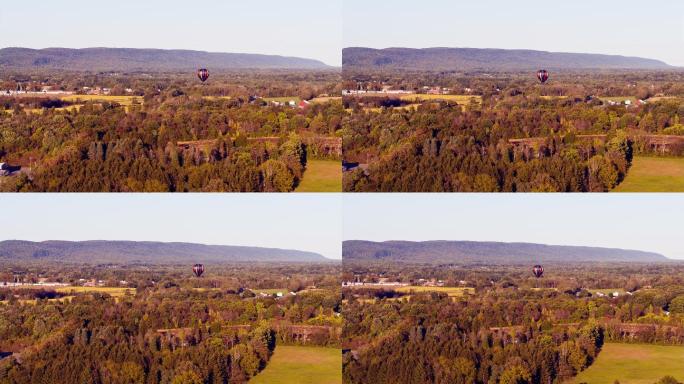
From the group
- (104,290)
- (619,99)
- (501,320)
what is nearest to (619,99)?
(619,99)

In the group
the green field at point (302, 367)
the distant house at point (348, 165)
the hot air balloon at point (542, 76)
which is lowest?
the green field at point (302, 367)

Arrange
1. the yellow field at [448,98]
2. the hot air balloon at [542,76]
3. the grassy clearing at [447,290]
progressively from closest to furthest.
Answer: the grassy clearing at [447,290], the yellow field at [448,98], the hot air balloon at [542,76]

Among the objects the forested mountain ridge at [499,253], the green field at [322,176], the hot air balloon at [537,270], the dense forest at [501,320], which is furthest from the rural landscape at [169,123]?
the hot air balloon at [537,270]

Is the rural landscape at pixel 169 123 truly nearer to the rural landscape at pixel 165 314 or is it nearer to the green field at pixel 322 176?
the green field at pixel 322 176

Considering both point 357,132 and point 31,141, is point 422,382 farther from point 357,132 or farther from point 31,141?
point 31,141

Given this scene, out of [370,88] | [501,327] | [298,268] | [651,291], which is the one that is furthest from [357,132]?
[651,291]
